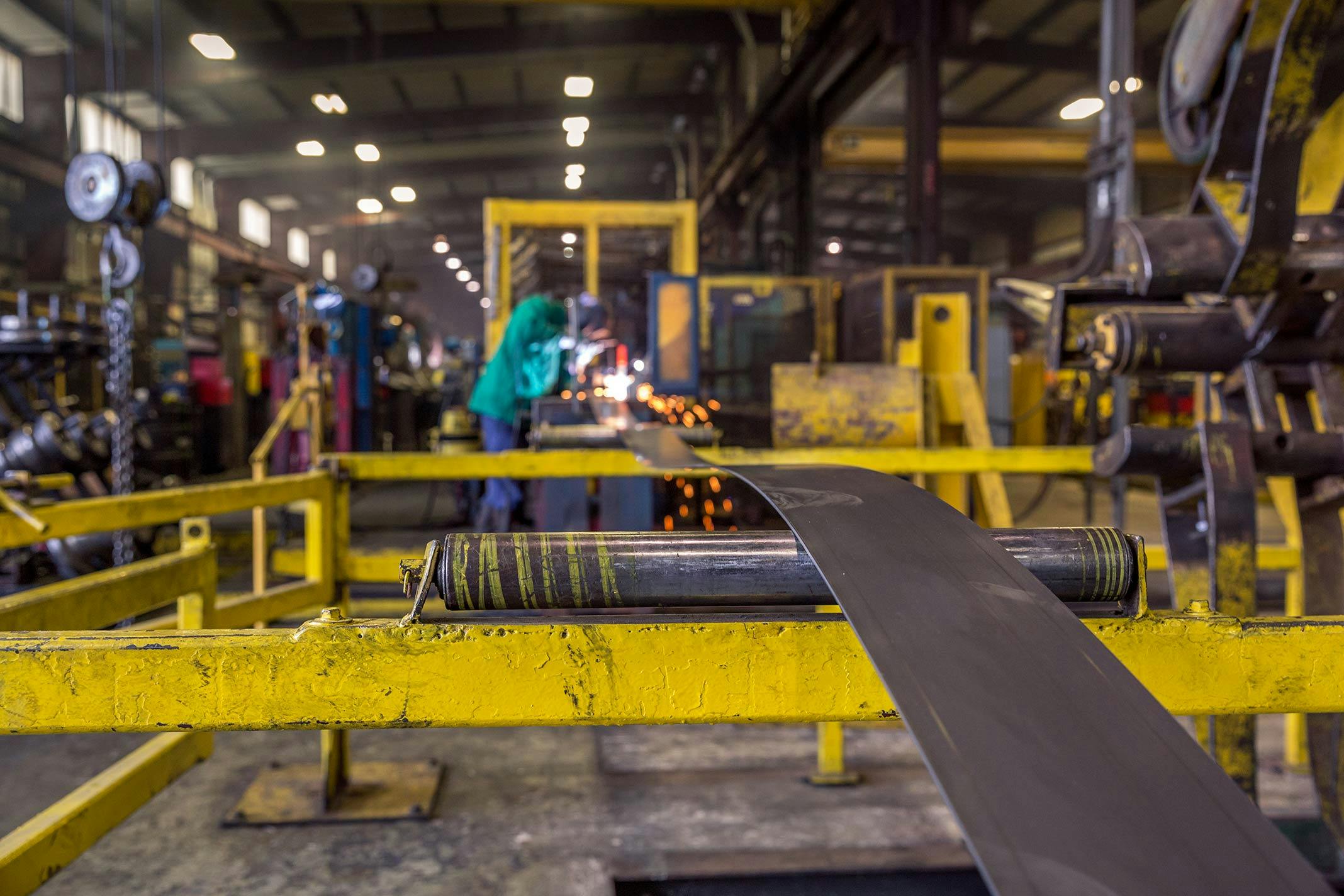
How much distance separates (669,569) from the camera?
0.97m

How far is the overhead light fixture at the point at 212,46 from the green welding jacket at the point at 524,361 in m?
7.94

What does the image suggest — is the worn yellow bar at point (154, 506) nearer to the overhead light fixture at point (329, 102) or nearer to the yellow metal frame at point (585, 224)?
the yellow metal frame at point (585, 224)

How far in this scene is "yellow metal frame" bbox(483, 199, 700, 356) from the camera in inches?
219

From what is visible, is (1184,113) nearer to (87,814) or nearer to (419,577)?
(419,577)

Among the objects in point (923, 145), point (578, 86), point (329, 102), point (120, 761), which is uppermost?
point (578, 86)

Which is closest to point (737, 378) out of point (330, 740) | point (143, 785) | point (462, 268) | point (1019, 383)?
point (330, 740)

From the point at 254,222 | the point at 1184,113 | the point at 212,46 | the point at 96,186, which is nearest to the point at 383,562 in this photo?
the point at 1184,113

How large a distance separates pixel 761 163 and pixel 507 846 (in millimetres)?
8981

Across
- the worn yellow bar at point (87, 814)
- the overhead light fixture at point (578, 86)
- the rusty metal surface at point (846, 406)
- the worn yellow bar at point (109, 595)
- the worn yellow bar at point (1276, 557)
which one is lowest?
the worn yellow bar at point (87, 814)

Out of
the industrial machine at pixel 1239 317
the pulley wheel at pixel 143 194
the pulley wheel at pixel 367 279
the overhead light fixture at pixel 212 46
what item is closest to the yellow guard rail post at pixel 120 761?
the industrial machine at pixel 1239 317

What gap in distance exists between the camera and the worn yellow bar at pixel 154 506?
1.63 metres

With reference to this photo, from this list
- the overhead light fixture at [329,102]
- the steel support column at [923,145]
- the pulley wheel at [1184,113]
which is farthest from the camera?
the overhead light fixture at [329,102]

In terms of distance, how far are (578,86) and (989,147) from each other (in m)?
5.94

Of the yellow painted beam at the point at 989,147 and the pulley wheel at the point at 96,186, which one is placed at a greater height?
the yellow painted beam at the point at 989,147
